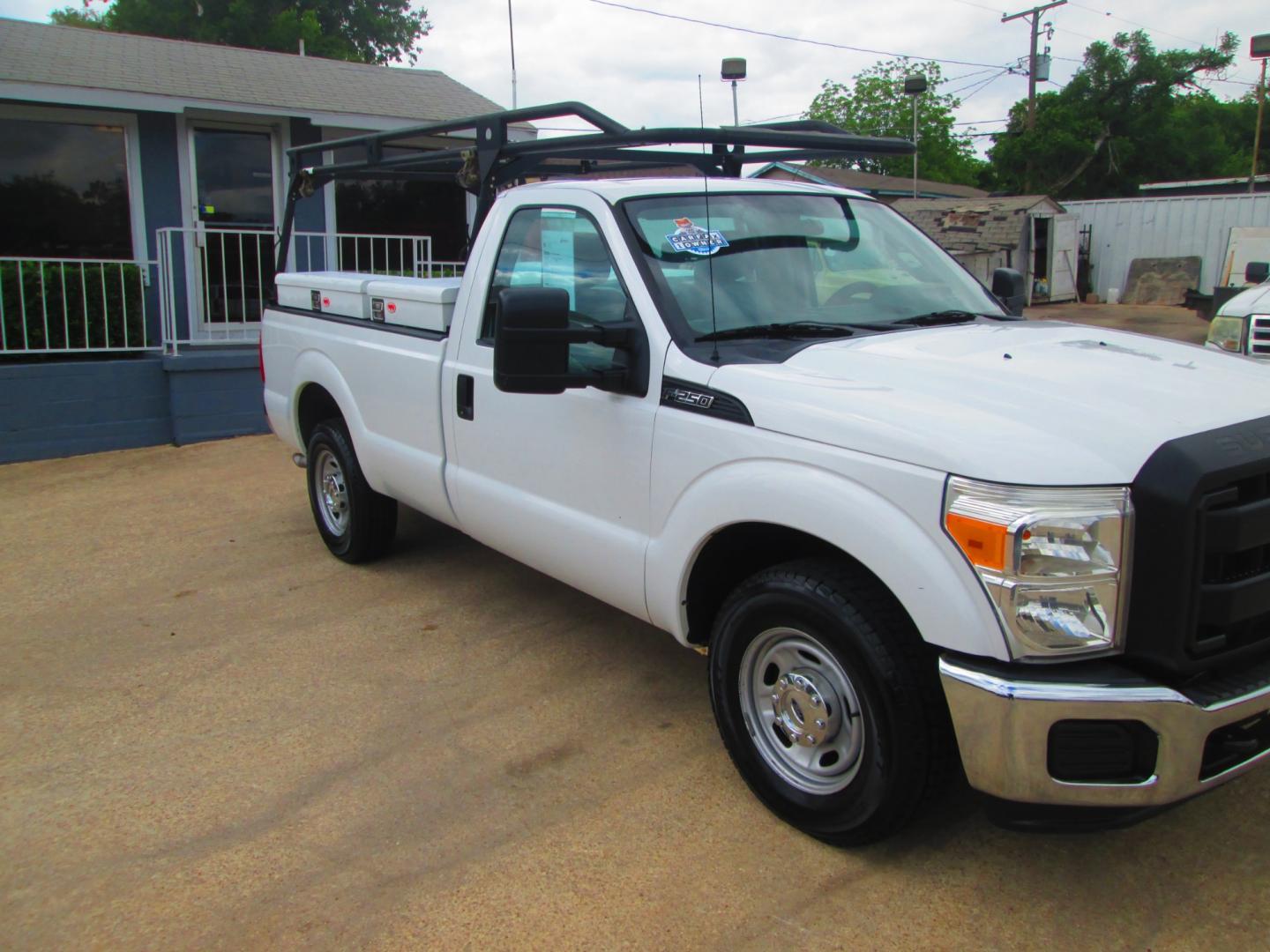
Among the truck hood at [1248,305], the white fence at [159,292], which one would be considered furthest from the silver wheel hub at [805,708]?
the white fence at [159,292]

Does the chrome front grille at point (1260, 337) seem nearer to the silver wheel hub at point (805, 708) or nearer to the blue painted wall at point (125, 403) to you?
the silver wheel hub at point (805, 708)

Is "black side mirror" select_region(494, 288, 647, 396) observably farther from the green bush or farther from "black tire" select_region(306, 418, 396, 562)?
the green bush

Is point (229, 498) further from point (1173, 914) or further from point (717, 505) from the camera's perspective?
point (1173, 914)

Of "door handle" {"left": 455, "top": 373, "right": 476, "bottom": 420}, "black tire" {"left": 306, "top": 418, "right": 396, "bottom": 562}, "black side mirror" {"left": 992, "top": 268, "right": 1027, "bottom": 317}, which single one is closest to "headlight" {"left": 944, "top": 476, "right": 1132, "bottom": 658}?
"door handle" {"left": 455, "top": 373, "right": 476, "bottom": 420}

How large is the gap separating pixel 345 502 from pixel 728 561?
10.1 ft

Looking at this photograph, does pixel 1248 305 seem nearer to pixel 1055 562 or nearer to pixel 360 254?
pixel 1055 562

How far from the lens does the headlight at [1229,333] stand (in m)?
7.38

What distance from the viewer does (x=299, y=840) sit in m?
3.27

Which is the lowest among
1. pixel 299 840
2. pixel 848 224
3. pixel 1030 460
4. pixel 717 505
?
pixel 299 840

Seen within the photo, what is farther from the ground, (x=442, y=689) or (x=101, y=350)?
(x=101, y=350)

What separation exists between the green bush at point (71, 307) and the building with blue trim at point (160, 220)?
0.02 m

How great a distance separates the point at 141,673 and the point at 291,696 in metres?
0.77

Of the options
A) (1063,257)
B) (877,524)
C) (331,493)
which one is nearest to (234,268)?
(331,493)

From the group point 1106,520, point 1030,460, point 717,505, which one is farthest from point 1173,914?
point 717,505
